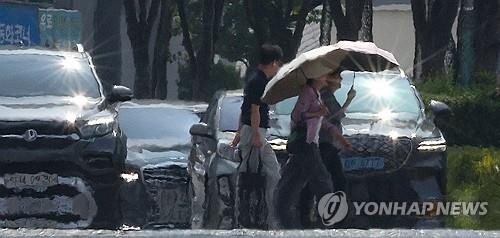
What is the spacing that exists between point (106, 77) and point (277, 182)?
36.7 m

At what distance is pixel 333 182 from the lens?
10125 millimetres

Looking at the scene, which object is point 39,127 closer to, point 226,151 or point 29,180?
point 29,180

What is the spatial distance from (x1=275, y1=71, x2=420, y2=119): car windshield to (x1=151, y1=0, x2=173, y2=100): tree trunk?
81.1 ft

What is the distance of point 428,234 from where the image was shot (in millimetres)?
5320

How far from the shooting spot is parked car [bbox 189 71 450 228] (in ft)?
33.9

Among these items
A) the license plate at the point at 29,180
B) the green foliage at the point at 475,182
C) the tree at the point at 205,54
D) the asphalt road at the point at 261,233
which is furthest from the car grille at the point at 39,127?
the tree at the point at 205,54

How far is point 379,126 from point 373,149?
1.64ft

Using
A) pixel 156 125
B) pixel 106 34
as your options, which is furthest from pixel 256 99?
pixel 106 34

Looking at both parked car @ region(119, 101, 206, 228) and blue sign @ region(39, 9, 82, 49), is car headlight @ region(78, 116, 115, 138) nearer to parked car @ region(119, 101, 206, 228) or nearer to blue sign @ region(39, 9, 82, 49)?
parked car @ region(119, 101, 206, 228)

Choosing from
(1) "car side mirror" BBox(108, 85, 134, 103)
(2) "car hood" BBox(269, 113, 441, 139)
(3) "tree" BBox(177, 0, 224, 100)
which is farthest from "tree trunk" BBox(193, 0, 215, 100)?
(2) "car hood" BBox(269, 113, 441, 139)

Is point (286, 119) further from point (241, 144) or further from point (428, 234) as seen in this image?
point (428, 234)

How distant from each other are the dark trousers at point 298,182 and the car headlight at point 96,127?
176 cm

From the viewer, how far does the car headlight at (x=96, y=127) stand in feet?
36.4

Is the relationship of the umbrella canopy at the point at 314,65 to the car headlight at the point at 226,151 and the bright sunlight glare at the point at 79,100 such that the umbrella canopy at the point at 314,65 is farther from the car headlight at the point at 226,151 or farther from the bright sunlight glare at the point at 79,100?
the bright sunlight glare at the point at 79,100
